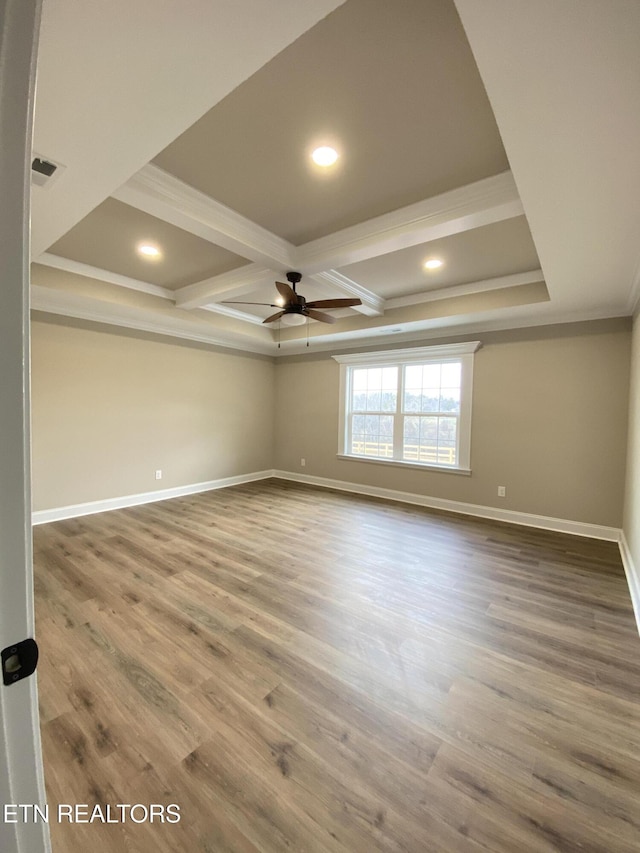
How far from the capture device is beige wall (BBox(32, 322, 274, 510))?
402cm

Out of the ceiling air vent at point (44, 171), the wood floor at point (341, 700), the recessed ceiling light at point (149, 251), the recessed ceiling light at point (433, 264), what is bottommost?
the wood floor at point (341, 700)

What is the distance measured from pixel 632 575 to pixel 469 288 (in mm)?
3136

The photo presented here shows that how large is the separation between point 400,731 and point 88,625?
74.9 inches

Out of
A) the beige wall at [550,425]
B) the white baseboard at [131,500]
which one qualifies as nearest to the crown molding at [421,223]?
the beige wall at [550,425]

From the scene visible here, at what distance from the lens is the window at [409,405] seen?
4730 millimetres

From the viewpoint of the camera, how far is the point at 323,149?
1.96 m

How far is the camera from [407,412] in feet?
17.3

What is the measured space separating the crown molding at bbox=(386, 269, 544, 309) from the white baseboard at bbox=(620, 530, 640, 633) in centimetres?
275

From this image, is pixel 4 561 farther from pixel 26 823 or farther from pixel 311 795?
pixel 311 795

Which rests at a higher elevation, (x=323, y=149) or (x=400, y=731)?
(x=323, y=149)

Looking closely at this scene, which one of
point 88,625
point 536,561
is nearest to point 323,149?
point 88,625

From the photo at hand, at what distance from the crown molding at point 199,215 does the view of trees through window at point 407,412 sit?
9.21ft

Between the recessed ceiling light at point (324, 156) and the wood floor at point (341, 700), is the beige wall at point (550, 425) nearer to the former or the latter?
the wood floor at point (341, 700)

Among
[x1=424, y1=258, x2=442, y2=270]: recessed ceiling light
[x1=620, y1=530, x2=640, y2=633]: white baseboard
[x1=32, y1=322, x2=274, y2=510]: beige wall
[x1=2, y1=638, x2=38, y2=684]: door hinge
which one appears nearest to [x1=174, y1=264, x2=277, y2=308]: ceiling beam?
[x1=32, y1=322, x2=274, y2=510]: beige wall
